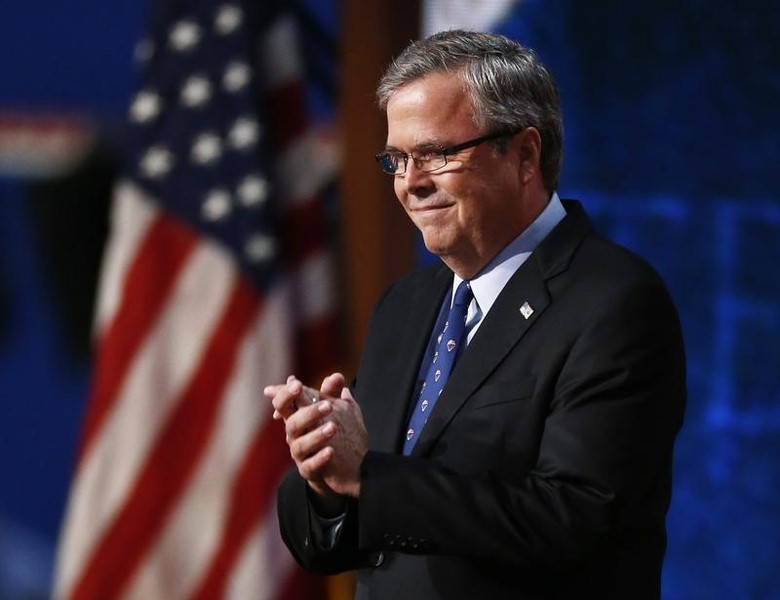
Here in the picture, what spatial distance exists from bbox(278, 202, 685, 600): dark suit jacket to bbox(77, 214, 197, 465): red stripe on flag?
1566mm

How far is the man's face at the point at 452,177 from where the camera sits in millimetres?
1650

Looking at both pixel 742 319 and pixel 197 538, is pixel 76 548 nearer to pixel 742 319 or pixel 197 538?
pixel 197 538

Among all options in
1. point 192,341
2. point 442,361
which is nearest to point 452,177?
point 442,361

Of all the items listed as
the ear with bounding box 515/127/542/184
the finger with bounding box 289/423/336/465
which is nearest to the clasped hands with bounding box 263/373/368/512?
the finger with bounding box 289/423/336/465

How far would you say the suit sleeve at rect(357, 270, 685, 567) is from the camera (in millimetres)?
1481

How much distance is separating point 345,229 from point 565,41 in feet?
2.57

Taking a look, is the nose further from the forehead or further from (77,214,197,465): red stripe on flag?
(77,214,197,465): red stripe on flag

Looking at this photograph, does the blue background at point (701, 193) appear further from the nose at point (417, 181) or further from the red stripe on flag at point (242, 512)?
the nose at point (417, 181)

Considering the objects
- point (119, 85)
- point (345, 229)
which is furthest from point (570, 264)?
point (119, 85)

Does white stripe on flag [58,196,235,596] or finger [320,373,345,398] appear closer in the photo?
finger [320,373,345,398]

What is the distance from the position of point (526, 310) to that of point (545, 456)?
212 millimetres

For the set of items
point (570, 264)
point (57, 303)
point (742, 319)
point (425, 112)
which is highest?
point (425, 112)

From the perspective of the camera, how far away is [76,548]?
3.14 metres

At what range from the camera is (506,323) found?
1.65m
